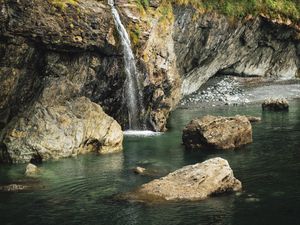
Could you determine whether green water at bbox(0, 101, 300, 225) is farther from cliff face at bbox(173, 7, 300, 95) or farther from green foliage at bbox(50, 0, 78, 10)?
cliff face at bbox(173, 7, 300, 95)

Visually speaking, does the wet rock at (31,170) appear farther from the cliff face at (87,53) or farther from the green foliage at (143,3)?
the green foliage at (143,3)

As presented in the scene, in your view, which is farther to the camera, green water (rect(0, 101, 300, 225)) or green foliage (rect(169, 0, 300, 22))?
green foliage (rect(169, 0, 300, 22))

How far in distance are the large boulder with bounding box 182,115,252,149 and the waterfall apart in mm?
10178

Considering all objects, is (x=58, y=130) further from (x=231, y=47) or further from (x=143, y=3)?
(x=231, y=47)

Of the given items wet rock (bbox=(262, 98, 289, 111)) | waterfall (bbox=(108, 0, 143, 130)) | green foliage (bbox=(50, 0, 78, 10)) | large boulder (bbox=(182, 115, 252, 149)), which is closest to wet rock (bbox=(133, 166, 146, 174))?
large boulder (bbox=(182, 115, 252, 149))

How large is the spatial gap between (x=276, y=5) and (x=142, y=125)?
1853 inches

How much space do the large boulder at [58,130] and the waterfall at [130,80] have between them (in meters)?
6.50

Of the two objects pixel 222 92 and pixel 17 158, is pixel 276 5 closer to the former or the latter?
pixel 222 92

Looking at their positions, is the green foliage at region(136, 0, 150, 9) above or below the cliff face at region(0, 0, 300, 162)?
above

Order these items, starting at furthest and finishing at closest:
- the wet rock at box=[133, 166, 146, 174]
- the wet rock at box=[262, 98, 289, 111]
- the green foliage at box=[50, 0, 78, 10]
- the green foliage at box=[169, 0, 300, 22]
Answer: the green foliage at box=[169, 0, 300, 22], the wet rock at box=[262, 98, 289, 111], the green foliage at box=[50, 0, 78, 10], the wet rock at box=[133, 166, 146, 174]

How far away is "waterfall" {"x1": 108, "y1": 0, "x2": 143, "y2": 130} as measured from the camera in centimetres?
4194

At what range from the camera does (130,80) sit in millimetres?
43312

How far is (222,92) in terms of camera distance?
76.8 metres

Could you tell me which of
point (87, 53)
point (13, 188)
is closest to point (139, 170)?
point (13, 188)
